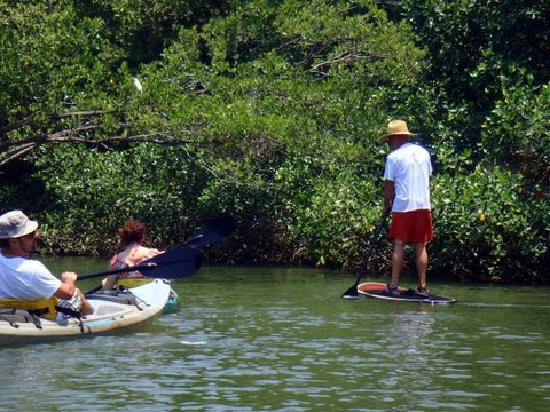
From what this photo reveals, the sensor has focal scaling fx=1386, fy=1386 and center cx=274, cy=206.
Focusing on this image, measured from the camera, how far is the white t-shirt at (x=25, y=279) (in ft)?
36.1

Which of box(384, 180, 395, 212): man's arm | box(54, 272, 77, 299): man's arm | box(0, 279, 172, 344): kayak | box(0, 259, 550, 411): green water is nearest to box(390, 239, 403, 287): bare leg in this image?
box(0, 259, 550, 411): green water

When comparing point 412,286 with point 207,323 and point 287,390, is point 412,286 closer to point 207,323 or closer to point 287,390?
point 207,323

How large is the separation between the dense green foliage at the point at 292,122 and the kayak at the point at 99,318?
5.16 metres

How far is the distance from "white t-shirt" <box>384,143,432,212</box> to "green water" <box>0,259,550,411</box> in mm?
1051

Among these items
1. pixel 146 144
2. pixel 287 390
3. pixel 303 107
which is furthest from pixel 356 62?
pixel 287 390

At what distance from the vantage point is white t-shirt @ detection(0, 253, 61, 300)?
1102 centimetres

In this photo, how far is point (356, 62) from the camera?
21.8 metres

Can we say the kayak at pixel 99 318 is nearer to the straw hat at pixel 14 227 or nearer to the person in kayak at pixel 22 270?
the person in kayak at pixel 22 270

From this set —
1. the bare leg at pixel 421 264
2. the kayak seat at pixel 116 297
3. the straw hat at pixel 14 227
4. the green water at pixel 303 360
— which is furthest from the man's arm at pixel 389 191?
the straw hat at pixel 14 227

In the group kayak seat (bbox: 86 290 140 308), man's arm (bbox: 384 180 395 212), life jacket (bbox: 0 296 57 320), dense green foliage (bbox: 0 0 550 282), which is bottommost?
life jacket (bbox: 0 296 57 320)

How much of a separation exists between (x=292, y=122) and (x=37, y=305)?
26.5ft

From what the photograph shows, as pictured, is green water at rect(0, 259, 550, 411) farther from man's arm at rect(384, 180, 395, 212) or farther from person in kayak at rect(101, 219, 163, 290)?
man's arm at rect(384, 180, 395, 212)

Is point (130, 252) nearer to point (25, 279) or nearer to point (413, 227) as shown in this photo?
point (25, 279)

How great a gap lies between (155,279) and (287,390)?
4567 millimetres
